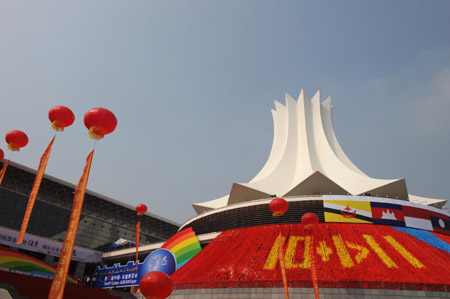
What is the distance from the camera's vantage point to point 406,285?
569 inches

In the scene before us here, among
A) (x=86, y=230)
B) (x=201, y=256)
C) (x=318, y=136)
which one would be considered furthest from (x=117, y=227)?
(x=318, y=136)

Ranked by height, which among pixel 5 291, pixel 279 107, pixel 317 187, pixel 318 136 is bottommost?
pixel 5 291

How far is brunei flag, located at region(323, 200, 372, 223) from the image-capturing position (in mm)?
20641

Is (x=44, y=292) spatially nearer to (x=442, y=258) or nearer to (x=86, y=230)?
(x=442, y=258)

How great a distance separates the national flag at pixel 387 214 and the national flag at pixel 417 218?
367 mm

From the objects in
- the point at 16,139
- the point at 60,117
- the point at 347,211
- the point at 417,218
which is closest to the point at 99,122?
the point at 60,117

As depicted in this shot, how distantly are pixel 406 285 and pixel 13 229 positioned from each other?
1300 inches

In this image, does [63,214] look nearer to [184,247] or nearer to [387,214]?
[184,247]

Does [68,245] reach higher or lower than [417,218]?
lower

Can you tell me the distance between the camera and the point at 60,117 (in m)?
10.5

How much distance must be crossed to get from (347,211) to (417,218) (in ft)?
16.0

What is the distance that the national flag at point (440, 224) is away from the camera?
21.8 metres

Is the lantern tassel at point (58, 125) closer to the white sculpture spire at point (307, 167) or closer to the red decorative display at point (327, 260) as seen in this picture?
the red decorative display at point (327, 260)

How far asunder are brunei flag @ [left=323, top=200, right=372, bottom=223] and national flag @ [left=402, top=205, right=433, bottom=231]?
8.56 feet
